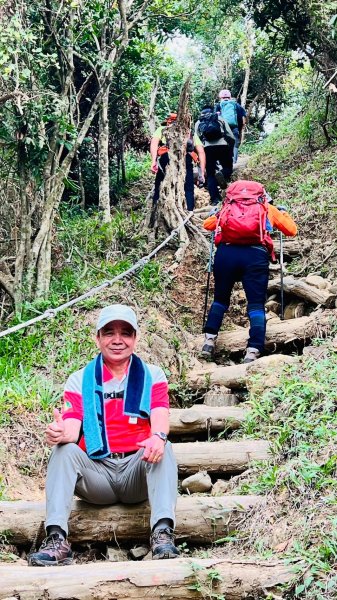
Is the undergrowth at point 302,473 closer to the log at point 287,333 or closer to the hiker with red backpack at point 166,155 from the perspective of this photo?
the log at point 287,333

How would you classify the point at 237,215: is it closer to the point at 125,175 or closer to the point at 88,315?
the point at 88,315

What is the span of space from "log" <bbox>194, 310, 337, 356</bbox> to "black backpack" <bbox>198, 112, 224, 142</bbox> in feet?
15.9

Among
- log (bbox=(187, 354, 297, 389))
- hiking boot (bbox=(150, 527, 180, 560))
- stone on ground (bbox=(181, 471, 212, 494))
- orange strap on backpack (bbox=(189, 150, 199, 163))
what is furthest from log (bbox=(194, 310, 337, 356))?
orange strap on backpack (bbox=(189, 150, 199, 163))

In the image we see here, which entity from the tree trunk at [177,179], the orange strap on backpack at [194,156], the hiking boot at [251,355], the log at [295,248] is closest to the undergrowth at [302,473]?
the hiking boot at [251,355]

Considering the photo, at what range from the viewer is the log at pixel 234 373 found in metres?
5.45

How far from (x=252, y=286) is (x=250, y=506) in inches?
114

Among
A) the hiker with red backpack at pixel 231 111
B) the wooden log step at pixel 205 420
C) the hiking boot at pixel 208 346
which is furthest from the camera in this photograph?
the hiker with red backpack at pixel 231 111

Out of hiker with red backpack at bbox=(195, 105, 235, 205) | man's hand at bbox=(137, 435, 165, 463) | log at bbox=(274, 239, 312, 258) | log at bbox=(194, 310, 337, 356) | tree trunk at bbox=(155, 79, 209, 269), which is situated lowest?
man's hand at bbox=(137, 435, 165, 463)

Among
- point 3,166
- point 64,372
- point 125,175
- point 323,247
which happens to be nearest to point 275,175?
point 125,175

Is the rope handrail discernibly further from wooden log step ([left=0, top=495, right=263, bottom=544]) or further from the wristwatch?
the wristwatch

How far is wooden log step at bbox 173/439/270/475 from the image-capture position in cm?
423

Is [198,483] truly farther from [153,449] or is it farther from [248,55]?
[248,55]

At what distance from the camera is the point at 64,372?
5.64m

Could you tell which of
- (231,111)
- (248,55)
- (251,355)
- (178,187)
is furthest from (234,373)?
(248,55)
